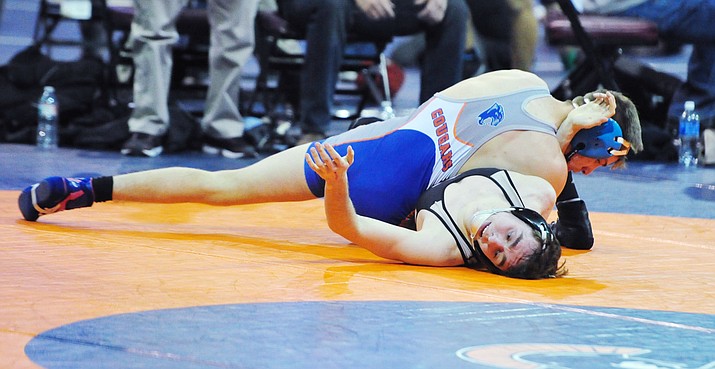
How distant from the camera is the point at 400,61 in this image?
416 inches

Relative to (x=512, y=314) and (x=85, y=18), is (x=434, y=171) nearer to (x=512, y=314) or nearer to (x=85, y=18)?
(x=512, y=314)

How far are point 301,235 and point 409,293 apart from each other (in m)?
1.14

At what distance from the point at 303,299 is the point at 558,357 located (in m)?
0.77

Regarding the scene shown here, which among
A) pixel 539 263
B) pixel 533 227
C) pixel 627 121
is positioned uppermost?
pixel 627 121

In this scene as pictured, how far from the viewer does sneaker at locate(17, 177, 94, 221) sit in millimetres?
4051

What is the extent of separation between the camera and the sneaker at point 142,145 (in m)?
6.26

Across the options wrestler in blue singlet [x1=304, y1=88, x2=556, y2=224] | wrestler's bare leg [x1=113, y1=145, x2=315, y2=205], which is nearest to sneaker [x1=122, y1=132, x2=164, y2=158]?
wrestler's bare leg [x1=113, y1=145, x2=315, y2=205]

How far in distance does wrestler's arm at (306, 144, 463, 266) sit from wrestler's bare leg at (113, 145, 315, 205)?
61 centimetres

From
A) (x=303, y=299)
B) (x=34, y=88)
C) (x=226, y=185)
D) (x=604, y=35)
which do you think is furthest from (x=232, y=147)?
(x=303, y=299)

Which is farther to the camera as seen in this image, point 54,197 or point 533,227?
point 54,197

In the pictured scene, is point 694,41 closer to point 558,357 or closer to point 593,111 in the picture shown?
point 593,111

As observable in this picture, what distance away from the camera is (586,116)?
3932mm

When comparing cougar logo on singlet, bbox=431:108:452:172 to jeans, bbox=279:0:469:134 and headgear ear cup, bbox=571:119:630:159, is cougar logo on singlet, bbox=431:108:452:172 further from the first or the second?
jeans, bbox=279:0:469:134

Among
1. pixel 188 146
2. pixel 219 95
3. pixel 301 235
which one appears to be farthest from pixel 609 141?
pixel 188 146
